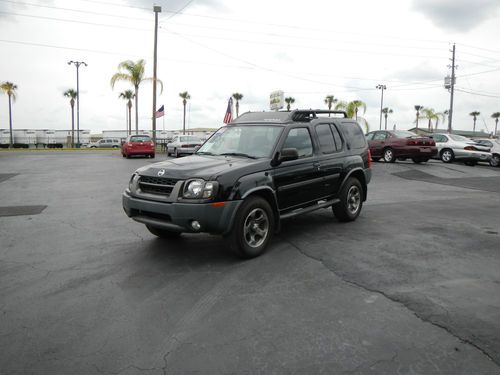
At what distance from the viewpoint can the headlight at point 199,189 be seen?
4.98 m

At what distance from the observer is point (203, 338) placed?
3363 mm

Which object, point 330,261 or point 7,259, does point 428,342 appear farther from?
point 7,259

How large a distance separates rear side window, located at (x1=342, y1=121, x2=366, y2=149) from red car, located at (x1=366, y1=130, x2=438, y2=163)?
1332 centimetres

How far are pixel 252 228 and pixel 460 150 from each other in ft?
64.9

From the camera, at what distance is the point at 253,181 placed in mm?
5344

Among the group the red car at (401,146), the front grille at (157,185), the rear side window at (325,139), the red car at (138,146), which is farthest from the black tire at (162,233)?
the red car at (138,146)

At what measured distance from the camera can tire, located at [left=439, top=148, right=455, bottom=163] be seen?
72.7ft

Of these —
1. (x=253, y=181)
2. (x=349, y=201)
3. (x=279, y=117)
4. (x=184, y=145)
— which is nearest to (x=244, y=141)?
(x=279, y=117)

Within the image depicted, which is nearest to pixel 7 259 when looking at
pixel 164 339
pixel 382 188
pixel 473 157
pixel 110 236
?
pixel 110 236

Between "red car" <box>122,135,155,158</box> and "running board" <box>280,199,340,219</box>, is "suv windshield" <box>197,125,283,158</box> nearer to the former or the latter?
"running board" <box>280,199,340,219</box>

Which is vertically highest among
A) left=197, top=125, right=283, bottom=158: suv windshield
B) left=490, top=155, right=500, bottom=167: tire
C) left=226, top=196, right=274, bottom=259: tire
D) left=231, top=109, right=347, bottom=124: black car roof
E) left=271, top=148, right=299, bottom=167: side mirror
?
left=231, top=109, right=347, bottom=124: black car roof

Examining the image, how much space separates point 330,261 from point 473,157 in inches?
762

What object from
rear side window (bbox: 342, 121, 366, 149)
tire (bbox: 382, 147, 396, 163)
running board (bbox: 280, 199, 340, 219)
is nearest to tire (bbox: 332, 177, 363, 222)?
running board (bbox: 280, 199, 340, 219)

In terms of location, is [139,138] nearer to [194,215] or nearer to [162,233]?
[162,233]
